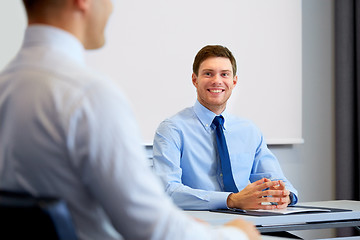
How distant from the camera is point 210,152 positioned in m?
3.01

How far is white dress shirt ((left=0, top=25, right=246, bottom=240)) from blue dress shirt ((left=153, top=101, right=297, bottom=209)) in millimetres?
1823

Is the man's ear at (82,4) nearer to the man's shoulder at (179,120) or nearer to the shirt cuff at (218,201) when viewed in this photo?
the shirt cuff at (218,201)

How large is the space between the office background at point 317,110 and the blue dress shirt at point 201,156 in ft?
4.87

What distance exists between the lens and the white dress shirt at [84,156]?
831mm

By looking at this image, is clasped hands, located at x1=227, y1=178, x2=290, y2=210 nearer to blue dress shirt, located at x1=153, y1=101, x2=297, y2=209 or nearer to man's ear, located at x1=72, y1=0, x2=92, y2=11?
blue dress shirt, located at x1=153, y1=101, x2=297, y2=209

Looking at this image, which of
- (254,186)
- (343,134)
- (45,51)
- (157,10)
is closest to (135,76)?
(157,10)

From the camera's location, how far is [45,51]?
969mm

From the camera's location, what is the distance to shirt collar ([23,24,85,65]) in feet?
3.19

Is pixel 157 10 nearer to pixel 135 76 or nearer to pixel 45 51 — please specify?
pixel 135 76

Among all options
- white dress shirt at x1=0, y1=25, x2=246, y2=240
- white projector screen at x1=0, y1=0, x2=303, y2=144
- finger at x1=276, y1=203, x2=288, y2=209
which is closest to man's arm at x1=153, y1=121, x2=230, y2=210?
finger at x1=276, y1=203, x2=288, y2=209

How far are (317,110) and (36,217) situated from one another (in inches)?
165

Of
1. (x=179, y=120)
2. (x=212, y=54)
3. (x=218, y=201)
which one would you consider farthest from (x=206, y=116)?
(x=218, y=201)

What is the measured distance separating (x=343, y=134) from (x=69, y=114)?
407 centimetres

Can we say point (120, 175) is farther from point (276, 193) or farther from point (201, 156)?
point (201, 156)
